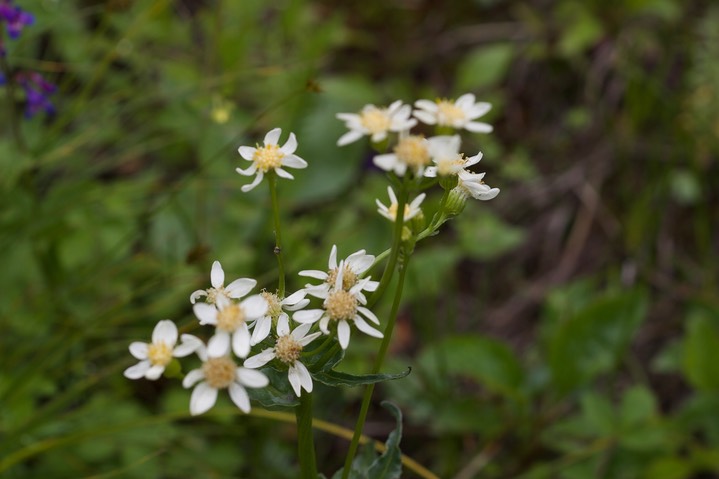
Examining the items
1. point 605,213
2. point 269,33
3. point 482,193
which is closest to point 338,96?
point 269,33

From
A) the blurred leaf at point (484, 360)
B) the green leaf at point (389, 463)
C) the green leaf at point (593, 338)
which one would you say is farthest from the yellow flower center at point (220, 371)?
the green leaf at point (593, 338)

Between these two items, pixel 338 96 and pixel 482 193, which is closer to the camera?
pixel 482 193

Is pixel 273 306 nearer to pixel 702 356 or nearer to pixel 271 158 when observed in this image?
pixel 271 158

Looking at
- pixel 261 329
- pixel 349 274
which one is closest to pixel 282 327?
pixel 261 329

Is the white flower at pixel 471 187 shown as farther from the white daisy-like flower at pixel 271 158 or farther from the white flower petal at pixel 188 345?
the white flower petal at pixel 188 345

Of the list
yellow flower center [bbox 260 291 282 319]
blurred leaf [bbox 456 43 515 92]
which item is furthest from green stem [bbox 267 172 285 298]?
blurred leaf [bbox 456 43 515 92]

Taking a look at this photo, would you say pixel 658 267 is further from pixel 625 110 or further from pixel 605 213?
pixel 625 110
